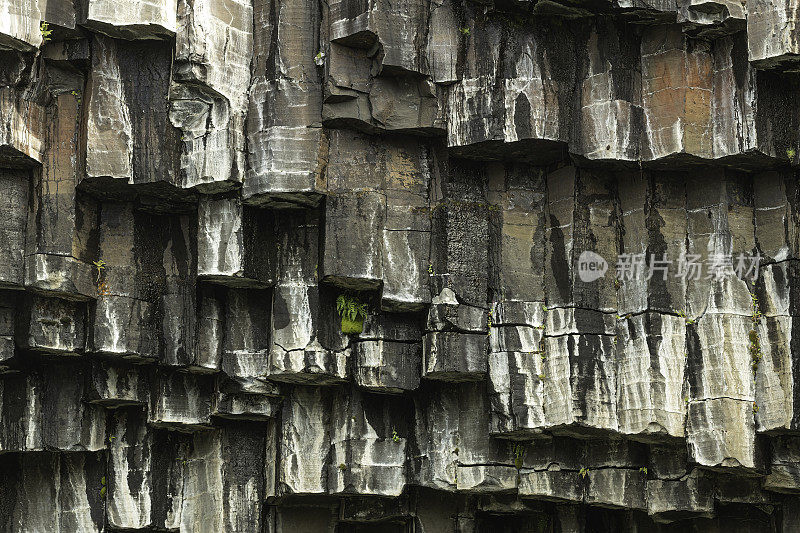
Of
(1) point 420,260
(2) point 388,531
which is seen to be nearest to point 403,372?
(1) point 420,260

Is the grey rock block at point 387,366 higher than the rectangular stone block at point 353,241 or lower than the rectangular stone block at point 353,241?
lower

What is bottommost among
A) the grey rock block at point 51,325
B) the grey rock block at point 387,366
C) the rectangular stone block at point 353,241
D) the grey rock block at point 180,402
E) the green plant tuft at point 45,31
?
the grey rock block at point 180,402

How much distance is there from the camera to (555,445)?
1123 cm

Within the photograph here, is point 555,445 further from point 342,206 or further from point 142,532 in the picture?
point 142,532

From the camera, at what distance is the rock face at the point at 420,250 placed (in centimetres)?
1068

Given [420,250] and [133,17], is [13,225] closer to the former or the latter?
[133,17]

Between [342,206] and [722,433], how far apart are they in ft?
13.9

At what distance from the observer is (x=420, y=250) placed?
36.6ft

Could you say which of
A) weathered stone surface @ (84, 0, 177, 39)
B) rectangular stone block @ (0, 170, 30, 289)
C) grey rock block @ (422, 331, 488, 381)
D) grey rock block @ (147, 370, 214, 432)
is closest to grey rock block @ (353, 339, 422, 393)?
grey rock block @ (422, 331, 488, 381)

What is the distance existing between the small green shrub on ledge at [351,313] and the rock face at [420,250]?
0.02m

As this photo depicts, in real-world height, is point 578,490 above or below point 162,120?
below

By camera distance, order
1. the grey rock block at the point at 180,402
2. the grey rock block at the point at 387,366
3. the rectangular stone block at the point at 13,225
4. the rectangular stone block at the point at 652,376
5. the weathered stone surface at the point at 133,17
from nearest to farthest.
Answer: the rectangular stone block at the point at 652,376
the weathered stone surface at the point at 133,17
the rectangular stone block at the point at 13,225
the grey rock block at the point at 387,366
the grey rock block at the point at 180,402

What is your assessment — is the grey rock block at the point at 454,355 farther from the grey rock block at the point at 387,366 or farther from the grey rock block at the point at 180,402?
the grey rock block at the point at 180,402

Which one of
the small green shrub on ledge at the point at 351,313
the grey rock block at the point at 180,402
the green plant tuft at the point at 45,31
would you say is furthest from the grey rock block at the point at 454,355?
the green plant tuft at the point at 45,31
